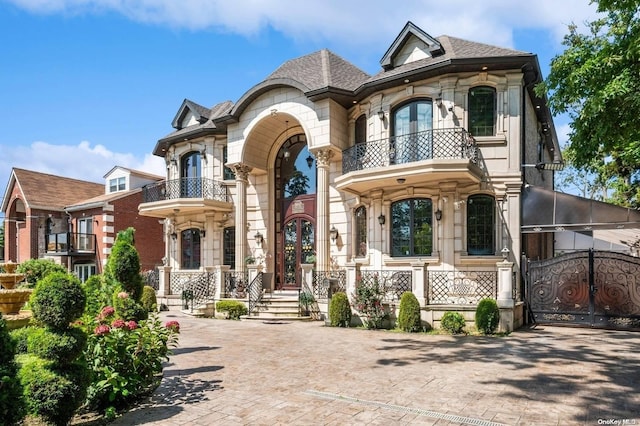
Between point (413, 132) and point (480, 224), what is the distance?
138 inches

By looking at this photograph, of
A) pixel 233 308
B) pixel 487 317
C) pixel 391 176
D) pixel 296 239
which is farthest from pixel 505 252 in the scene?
pixel 233 308

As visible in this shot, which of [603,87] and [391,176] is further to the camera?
[391,176]

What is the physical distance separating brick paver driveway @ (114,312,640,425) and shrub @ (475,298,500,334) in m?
0.55

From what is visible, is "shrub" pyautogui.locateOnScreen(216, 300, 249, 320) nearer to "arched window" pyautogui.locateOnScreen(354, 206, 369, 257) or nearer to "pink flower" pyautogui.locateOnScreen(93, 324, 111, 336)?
"arched window" pyautogui.locateOnScreen(354, 206, 369, 257)

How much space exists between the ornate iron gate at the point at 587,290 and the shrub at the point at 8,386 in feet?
39.7

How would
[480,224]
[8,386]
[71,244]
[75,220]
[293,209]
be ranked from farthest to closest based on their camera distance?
[75,220] < [71,244] < [293,209] < [480,224] < [8,386]

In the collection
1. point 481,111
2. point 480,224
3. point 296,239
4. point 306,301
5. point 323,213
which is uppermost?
point 481,111

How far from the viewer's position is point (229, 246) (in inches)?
727

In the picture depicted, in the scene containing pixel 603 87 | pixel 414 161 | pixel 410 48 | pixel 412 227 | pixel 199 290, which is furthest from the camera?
pixel 199 290

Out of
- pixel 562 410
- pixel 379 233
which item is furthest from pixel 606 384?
pixel 379 233

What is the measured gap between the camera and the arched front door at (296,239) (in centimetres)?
1659

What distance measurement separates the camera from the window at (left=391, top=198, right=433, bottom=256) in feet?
43.7

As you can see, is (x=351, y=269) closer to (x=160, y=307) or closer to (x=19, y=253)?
(x=160, y=307)

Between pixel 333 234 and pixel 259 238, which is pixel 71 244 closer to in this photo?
pixel 259 238
